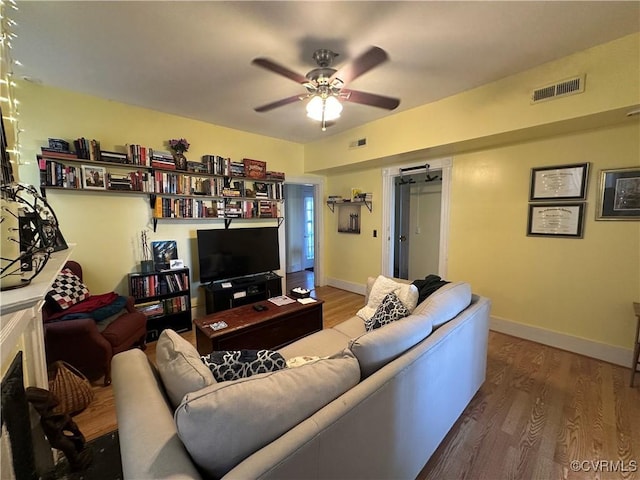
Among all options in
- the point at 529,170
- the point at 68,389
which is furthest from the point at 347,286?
the point at 68,389

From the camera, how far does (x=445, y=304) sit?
1.65 metres

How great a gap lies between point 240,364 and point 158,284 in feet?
7.83

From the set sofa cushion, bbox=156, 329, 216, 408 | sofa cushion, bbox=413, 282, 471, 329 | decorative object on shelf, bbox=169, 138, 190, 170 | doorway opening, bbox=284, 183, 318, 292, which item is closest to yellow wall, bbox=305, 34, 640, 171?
sofa cushion, bbox=413, 282, 471, 329

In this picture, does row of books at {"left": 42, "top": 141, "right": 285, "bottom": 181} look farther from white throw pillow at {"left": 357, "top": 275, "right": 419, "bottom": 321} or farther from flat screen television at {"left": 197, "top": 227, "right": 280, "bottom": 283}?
white throw pillow at {"left": 357, "top": 275, "right": 419, "bottom": 321}

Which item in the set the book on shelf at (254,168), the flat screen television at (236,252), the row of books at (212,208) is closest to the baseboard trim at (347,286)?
the flat screen television at (236,252)

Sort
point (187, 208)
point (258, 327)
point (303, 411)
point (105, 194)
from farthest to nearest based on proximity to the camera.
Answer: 1. point (187, 208)
2. point (105, 194)
3. point (258, 327)
4. point (303, 411)

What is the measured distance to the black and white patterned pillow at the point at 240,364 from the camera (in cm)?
107

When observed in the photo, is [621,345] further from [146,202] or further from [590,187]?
[146,202]

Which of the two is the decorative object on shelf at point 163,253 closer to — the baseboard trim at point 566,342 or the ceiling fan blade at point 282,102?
the ceiling fan blade at point 282,102

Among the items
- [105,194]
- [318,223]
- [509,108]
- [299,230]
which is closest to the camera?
[509,108]

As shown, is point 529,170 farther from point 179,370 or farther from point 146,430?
point 146,430

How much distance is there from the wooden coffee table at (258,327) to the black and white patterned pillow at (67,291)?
1.11 m

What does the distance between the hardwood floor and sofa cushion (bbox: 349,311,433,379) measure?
0.76 meters

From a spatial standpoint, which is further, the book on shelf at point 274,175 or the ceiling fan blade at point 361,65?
the book on shelf at point 274,175
